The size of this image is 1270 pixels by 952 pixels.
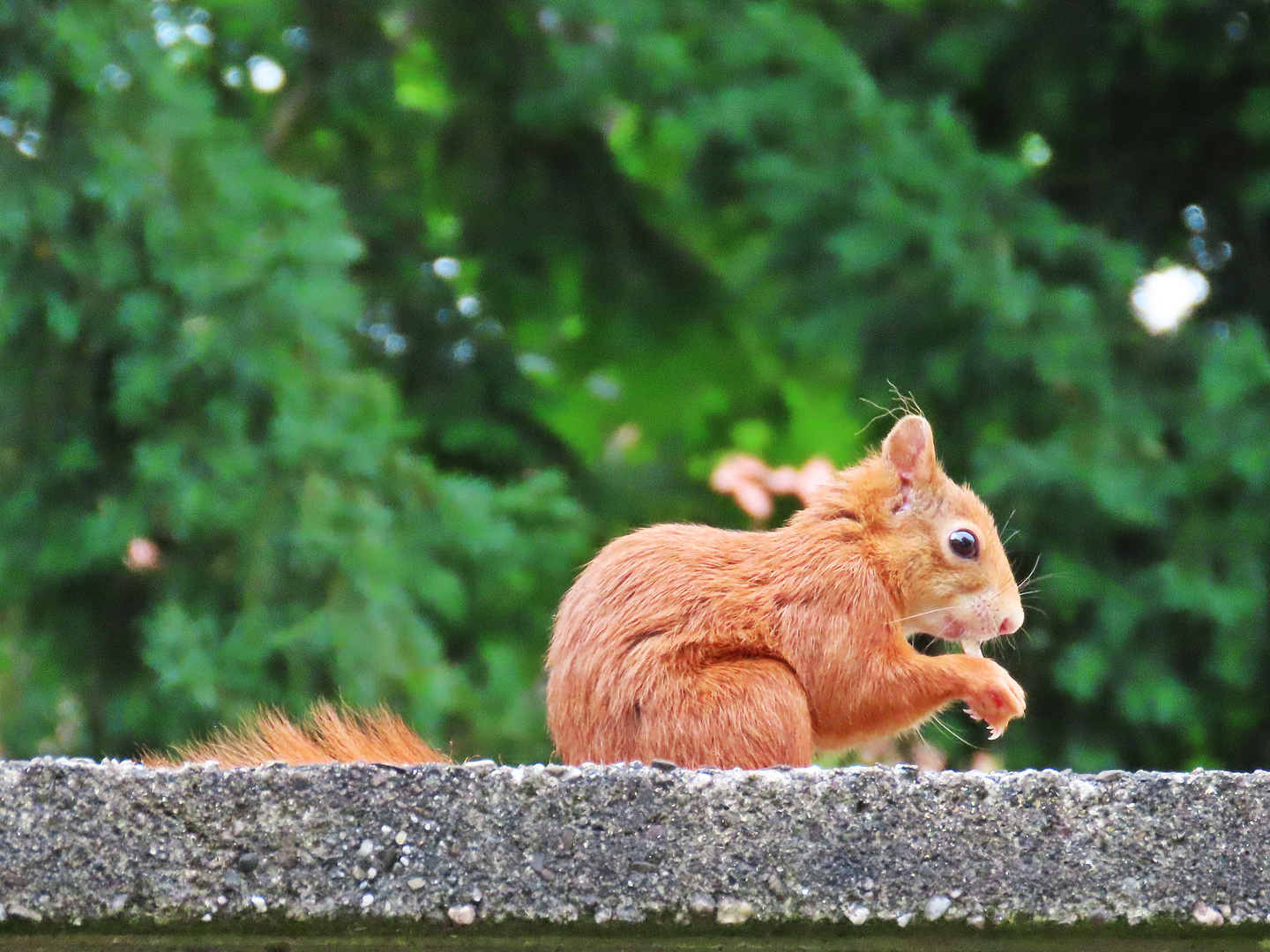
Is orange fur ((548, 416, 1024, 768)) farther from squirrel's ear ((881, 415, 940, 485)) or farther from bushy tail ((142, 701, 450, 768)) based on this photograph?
bushy tail ((142, 701, 450, 768))

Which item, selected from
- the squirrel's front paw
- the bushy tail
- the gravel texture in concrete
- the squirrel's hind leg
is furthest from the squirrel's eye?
the bushy tail

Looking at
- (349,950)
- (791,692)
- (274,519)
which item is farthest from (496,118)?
(349,950)

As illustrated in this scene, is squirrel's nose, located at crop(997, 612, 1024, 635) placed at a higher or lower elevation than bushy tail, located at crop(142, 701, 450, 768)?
lower

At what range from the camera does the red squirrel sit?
1.38 m

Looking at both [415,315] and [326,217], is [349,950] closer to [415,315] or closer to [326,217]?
[326,217]

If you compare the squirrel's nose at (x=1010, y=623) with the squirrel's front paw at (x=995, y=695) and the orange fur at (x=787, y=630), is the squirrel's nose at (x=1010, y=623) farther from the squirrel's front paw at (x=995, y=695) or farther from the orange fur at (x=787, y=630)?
the squirrel's front paw at (x=995, y=695)

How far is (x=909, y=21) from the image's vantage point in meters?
4.44

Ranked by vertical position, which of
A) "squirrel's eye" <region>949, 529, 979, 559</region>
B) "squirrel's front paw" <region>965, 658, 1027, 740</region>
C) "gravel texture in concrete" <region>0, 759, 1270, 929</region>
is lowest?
"squirrel's front paw" <region>965, 658, 1027, 740</region>

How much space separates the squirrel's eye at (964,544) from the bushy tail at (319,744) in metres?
0.68

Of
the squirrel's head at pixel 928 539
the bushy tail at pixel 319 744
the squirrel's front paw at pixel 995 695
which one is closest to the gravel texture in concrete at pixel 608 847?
the bushy tail at pixel 319 744

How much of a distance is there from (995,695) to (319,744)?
73 cm

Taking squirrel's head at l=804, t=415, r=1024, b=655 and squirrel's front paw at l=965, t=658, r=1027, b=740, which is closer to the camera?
squirrel's front paw at l=965, t=658, r=1027, b=740

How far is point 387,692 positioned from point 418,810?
230 cm

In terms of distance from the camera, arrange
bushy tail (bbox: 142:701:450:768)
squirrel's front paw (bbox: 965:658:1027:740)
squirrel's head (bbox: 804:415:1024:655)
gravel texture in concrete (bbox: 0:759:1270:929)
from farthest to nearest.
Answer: squirrel's head (bbox: 804:415:1024:655), squirrel's front paw (bbox: 965:658:1027:740), bushy tail (bbox: 142:701:450:768), gravel texture in concrete (bbox: 0:759:1270:929)
